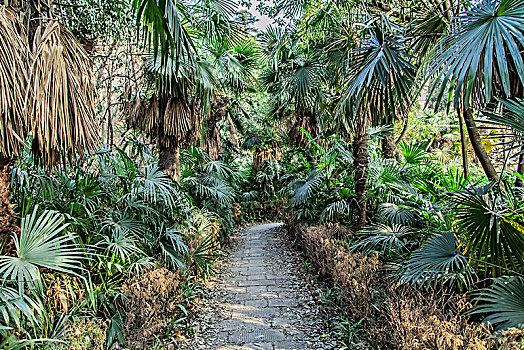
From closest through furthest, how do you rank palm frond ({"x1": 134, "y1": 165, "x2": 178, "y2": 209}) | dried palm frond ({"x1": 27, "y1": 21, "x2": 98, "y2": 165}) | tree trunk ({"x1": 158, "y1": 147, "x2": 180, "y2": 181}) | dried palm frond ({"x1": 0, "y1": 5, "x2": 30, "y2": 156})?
dried palm frond ({"x1": 0, "y1": 5, "x2": 30, "y2": 156})
dried palm frond ({"x1": 27, "y1": 21, "x2": 98, "y2": 165})
palm frond ({"x1": 134, "y1": 165, "x2": 178, "y2": 209})
tree trunk ({"x1": 158, "y1": 147, "x2": 180, "y2": 181})

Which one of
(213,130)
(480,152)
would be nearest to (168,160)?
(213,130)

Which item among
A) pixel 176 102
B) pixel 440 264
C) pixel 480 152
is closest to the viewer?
pixel 440 264

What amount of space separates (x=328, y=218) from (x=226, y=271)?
2010mm

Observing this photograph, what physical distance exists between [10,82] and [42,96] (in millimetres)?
180

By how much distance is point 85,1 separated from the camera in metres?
4.33

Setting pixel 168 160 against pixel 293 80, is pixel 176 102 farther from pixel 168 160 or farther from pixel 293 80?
pixel 293 80

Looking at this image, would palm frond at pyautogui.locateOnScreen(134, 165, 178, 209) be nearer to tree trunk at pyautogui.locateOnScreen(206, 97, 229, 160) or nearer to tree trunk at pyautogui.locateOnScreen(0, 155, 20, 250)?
tree trunk at pyautogui.locateOnScreen(0, 155, 20, 250)

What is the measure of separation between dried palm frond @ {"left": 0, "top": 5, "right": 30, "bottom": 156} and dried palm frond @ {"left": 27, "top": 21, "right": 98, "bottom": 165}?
70 mm

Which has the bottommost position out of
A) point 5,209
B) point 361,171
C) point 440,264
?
point 440,264

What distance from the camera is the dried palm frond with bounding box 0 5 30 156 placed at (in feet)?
6.73

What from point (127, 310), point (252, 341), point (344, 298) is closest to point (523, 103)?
point (344, 298)

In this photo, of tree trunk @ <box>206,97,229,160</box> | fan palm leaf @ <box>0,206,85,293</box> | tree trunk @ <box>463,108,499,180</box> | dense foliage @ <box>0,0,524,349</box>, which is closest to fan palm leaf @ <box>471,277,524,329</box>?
dense foliage @ <box>0,0,524,349</box>

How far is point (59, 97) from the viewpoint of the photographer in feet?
7.57

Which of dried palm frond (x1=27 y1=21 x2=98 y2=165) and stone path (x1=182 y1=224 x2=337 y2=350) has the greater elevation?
dried palm frond (x1=27 y1=21 x2=98 y2=165)
